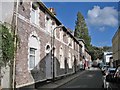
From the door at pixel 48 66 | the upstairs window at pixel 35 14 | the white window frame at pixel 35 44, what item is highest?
the upstairs window at pixel 35 14

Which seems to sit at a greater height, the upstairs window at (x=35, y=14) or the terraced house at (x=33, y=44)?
the upstairs window at (x=35, y=14)

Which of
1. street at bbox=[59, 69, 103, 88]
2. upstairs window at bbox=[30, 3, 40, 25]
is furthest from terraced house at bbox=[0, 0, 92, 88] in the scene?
street at bbox=[59, 69, 103, 88]

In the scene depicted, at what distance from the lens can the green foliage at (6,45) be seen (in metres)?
12.0

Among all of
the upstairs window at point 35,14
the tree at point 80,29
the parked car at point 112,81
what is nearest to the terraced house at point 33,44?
the upstairs window at point 35,14

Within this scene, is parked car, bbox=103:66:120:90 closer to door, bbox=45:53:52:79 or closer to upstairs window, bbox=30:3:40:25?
door, bbox=45:53:52:79

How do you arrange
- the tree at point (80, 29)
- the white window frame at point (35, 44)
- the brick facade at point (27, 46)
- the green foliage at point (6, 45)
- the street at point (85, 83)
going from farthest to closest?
1. the tree at point (80, 29)
2. the street at point (85, 83)
3. the white window frame at point (35, 44)
4. the brick facade at point (27, 46)
5. the green foliage at point (6, 45)

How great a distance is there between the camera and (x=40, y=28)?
19859mm

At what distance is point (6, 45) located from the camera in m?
12.3

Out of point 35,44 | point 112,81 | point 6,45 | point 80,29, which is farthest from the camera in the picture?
point 80,29

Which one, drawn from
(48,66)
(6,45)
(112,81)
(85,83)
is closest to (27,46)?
(6,45)

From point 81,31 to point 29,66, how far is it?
67920 millimetres

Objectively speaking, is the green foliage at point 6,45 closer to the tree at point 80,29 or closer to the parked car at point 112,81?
the parked car at point 112,81

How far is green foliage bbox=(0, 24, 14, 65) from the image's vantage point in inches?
474

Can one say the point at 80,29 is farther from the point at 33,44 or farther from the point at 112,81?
the point at 33,44
